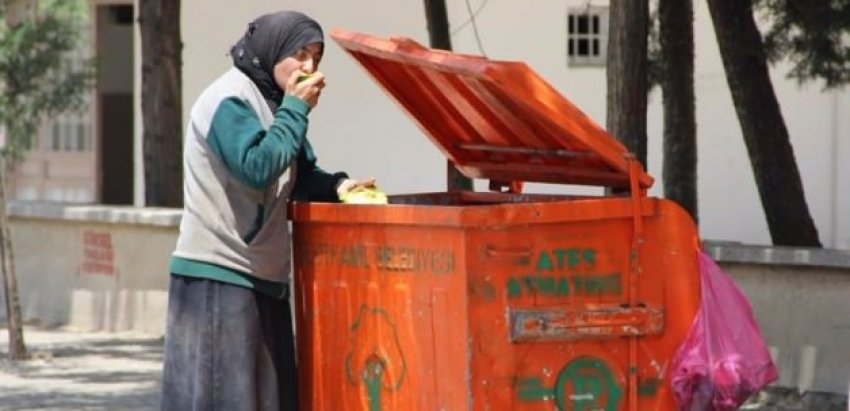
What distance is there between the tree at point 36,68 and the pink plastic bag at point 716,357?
11.1 meters

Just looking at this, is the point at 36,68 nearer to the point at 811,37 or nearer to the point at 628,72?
the point at 811,37

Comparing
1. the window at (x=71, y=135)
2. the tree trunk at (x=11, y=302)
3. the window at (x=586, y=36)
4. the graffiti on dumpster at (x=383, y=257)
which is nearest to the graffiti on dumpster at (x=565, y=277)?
the graffiti on dumpster at (x=383, y=257)

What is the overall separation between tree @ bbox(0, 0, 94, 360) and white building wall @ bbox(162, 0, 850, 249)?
9.42 feet

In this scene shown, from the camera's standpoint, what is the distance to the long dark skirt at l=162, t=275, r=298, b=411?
5426 millimetres

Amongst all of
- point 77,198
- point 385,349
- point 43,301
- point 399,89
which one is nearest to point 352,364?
point 385,349

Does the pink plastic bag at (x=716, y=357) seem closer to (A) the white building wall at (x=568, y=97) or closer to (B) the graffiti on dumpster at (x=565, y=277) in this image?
(B) the graffiti on dumpster at (x=565, y=277)

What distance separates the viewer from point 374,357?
213 inches

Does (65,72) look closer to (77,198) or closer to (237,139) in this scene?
(77,198)

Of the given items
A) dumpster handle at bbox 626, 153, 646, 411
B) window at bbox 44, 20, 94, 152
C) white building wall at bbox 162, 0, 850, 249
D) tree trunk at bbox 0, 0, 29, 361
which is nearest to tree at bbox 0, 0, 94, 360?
white building wall at bbox 162, 0, 850, 249

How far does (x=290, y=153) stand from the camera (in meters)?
5.25

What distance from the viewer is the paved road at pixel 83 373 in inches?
398

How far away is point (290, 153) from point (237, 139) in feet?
0.54

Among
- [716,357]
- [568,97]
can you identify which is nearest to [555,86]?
[568,97]

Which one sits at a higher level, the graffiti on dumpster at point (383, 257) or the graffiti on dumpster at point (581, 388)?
the graffiti on dumpster at point (383, 257)
